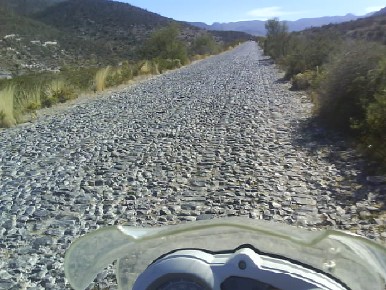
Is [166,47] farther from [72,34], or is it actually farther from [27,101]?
[72,34]

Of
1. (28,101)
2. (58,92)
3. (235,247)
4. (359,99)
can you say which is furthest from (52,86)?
(235,247)

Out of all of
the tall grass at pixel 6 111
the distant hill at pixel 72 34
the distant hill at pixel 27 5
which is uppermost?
the tall grass at pixel 6 111

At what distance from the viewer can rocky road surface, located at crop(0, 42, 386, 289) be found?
18.5 feet

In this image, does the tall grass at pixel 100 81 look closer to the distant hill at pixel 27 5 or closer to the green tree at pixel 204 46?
the green tree at pixel 204 46

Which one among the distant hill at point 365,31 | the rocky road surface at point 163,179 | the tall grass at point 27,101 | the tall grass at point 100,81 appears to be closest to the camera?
the rocky road surface at point 163,179

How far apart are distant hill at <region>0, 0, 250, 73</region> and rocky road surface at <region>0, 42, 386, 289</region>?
33.3 meters

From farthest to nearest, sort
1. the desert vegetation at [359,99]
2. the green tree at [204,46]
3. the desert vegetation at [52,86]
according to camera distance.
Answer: the green tree at [204,46] → the desert vegetation at [52,86] → the desert vegetation at [359,99]

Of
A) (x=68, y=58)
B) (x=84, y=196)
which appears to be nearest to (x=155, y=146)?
(x=84, y=196)

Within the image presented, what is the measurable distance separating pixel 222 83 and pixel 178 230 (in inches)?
866

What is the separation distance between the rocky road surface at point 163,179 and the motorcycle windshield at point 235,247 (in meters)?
1.93

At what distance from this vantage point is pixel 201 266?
1.99 metres

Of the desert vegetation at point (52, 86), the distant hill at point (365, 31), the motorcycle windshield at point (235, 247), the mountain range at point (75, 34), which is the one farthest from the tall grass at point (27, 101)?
the distant hill at point (365, 31)

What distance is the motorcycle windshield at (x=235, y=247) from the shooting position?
210cm

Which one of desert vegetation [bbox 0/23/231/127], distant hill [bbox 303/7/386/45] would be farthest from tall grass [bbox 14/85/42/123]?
distant hill [bbox 303/7/386/45]
